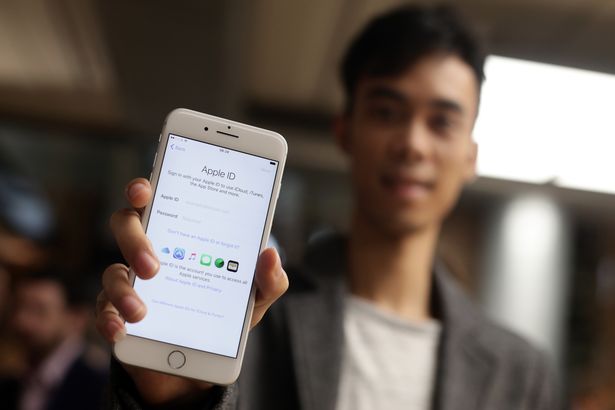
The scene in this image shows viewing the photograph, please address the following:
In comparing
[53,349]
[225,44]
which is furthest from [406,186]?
[53,349]

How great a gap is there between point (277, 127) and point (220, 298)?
Answer: 398cm

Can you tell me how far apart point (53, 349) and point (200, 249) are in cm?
310

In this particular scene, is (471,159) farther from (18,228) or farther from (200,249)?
(18,228)

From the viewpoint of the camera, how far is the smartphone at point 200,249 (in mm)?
704

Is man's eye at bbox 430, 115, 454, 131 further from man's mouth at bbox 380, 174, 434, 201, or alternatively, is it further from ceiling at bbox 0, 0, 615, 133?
ceiling at bbox 0, 0, 615, 133

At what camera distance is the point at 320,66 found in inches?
150

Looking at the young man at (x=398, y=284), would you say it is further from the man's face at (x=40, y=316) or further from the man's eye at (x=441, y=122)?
the man's face at (x=40, y=316)

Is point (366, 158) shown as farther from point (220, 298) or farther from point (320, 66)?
point (320, 66)

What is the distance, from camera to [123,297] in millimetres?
627

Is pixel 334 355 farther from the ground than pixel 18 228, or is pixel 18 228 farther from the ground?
pixel 334 355

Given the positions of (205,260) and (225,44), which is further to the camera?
(225,44)

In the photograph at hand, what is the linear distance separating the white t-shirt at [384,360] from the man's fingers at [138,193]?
1.38 feet

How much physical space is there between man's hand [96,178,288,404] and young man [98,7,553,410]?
205 mm

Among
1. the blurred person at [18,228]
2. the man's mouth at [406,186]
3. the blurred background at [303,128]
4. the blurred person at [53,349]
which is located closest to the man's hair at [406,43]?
the man's mouth at [406,186]
